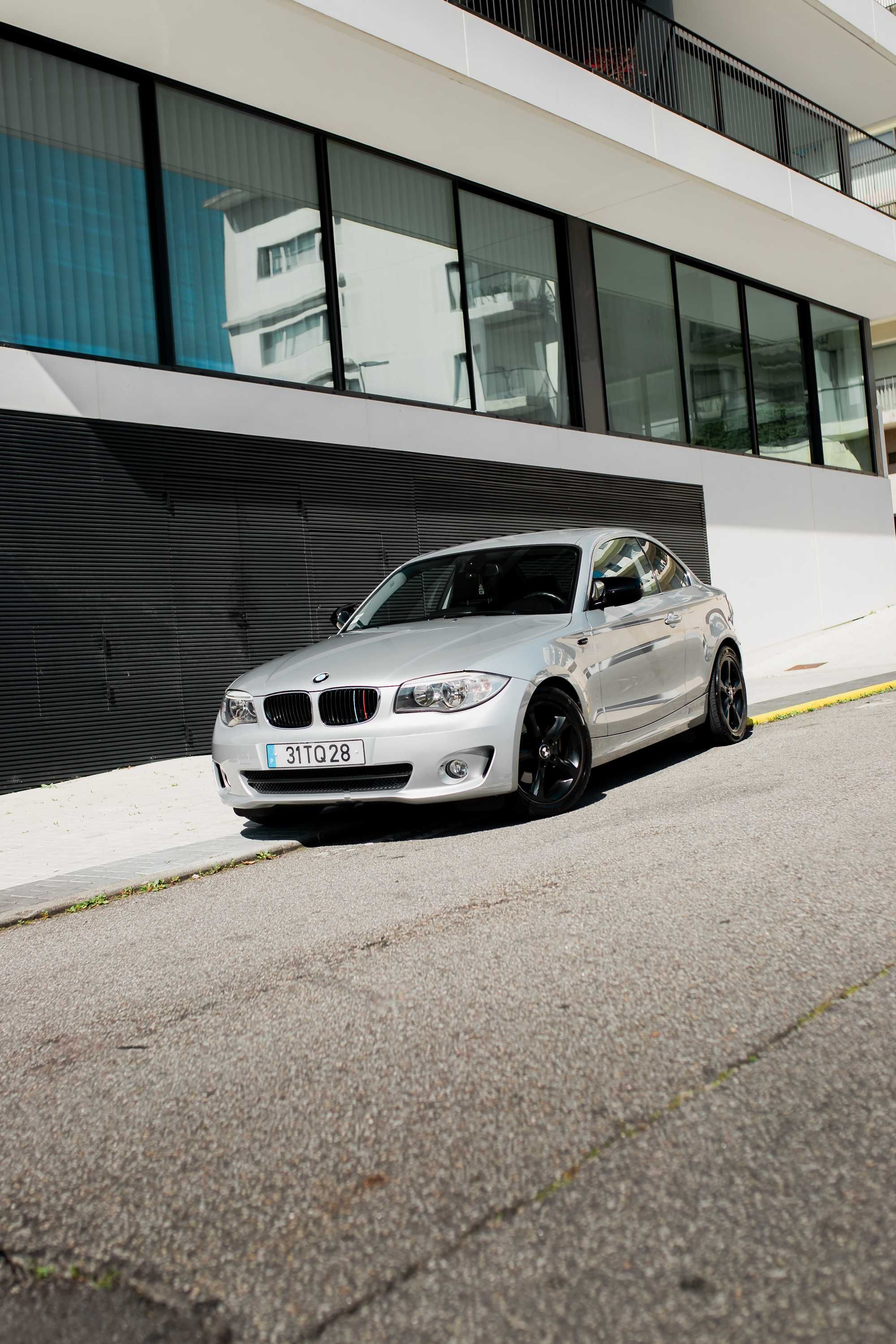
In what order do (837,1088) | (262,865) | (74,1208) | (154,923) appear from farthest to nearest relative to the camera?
1. (262,865)
2. (154,923)
3. (837,1088)
4. (74,1208)

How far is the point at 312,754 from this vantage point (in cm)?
636

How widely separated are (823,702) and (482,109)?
704cm

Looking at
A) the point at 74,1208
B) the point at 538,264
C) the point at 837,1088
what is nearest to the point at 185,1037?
the point at 74,1208

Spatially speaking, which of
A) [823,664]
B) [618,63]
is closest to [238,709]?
[823,664]

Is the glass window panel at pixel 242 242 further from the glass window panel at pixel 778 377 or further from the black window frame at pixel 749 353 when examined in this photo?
the glass window panel at pixel 778 377

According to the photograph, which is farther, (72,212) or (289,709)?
(72,212)

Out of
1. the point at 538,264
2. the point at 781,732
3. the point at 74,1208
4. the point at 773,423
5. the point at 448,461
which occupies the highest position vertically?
the point at 538,264

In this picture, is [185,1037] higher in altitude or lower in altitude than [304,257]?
lower

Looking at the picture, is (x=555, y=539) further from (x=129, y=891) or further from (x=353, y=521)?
(x=353, y=521)

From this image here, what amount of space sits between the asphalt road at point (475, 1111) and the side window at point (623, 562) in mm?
2918

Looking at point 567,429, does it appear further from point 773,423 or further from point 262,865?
point 262,865

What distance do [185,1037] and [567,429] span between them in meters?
13.2

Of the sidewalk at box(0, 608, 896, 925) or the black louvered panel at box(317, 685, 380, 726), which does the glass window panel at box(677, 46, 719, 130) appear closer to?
the sidewalk at box(0, 608, 896, 925)

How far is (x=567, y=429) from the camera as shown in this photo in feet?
51.8
